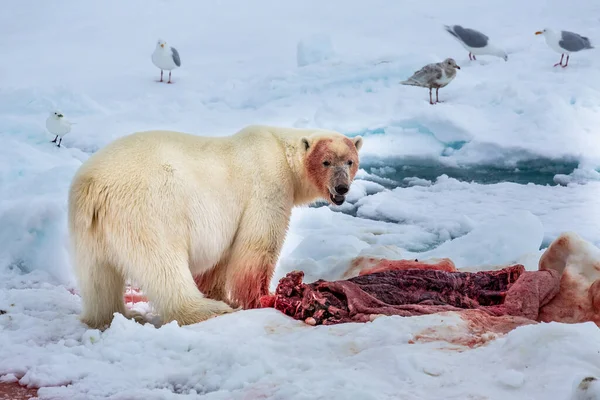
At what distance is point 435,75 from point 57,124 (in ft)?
12.1

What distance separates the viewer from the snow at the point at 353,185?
2.78 m

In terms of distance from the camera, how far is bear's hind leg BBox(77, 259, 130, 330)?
3756 mm

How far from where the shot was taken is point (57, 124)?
689 centimetres

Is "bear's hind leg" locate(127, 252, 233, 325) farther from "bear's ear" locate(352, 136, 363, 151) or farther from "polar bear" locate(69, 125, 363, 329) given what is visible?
"bear's ear" locate(352, 136, 363, 151)

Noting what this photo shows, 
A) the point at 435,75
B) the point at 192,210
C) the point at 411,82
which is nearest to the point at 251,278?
the point at 192,210

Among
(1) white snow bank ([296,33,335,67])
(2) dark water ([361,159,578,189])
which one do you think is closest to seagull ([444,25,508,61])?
(1) white snow bank ([296,33,335,67])

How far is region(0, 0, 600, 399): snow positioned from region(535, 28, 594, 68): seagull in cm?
24

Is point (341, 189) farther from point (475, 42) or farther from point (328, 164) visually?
point (475, 42)

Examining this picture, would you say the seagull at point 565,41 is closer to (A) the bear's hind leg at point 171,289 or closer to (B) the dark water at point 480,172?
(B) the dark water at point 480,172

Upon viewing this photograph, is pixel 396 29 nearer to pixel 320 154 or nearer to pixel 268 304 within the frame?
pixel 320 154

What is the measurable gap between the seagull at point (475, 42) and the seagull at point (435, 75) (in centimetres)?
95

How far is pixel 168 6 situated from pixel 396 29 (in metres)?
2.72

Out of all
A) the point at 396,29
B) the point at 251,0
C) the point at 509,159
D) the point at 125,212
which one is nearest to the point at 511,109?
the point at 509,159

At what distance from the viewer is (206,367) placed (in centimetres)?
290
